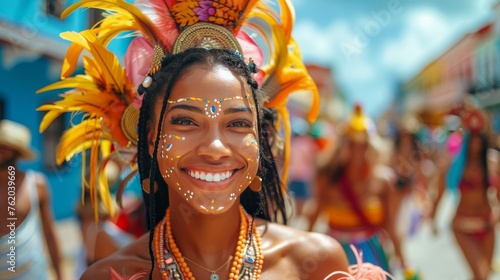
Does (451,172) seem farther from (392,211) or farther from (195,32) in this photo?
(195,32)

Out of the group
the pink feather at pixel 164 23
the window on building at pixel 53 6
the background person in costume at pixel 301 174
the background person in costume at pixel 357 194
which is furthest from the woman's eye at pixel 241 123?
the window on building at pixel 53 6

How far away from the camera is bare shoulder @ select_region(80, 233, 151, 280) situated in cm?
182

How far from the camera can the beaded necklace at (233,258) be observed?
6.00ft

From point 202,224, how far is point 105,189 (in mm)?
679

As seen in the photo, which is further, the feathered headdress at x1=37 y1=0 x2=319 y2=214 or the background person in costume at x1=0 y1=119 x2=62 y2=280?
the background person in costume at x1=0 y1=119 x2=62 y2=280

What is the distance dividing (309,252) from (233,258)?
29 cm

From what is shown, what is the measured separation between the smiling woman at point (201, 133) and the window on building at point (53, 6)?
→ 22.4 ft

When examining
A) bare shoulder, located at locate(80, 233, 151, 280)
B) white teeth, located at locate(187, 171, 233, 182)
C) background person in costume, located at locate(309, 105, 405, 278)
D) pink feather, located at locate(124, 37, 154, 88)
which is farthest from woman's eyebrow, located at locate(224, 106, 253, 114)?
background person in costume, located at locate(309, 105, 405, 278)

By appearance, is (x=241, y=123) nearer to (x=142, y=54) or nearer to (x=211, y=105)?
(x=211, y=105)

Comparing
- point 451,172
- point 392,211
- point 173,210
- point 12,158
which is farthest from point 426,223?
point 173,210

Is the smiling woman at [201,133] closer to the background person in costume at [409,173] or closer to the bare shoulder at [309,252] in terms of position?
the bare shoulder at [309,252]

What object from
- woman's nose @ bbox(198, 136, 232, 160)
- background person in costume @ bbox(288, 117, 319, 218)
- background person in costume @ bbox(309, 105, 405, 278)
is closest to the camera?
woman's nose @ bbox(198, 136, 232, 160)

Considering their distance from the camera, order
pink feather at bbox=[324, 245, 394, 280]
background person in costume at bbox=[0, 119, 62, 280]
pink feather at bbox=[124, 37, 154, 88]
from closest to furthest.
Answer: pink feather at bbox=[324, 245, 394, 280] < pink feather at bbox=[124, 37, 154, 88] < background person in costume at bbox=[0, 119, 62, 280]

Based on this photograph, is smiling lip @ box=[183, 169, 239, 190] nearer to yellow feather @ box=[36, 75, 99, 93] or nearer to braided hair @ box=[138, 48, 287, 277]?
braided hair @ box=[138, 48, 287, 277]
